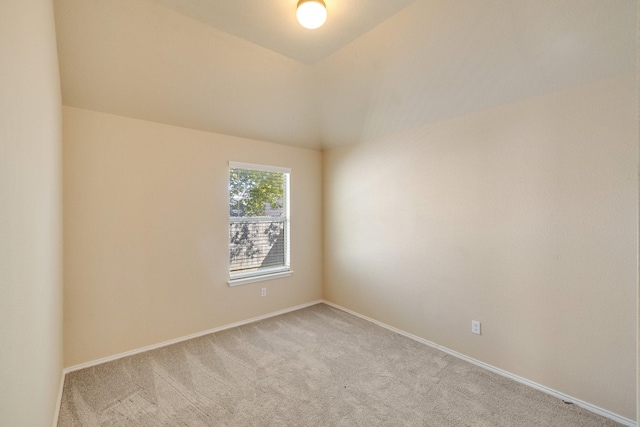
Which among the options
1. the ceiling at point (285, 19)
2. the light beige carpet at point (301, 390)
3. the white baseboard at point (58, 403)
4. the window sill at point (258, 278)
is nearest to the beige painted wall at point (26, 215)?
the white baseboard at point (58, 403)

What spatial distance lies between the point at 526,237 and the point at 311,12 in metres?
2.41

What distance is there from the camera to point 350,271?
3.99 meters

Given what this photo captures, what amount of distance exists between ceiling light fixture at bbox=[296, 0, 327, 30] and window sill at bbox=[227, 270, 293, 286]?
284 centimetres

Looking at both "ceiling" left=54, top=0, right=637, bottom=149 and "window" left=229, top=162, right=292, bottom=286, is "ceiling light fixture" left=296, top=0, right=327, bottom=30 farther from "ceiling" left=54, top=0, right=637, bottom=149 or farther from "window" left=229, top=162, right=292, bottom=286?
"window" left=229, top=162, right=292, bottom=286

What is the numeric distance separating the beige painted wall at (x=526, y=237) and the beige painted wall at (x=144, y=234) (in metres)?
1.92

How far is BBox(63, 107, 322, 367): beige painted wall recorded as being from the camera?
2580mm

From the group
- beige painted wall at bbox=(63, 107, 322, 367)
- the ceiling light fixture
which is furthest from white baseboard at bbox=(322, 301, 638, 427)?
the ceiling light fixture

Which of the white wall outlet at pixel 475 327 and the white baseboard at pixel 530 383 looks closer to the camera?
the white baseboard at pixel 530 383

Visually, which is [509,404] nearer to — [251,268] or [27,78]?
[251,268]

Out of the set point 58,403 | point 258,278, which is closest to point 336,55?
point 258,278

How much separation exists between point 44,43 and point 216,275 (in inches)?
98.6

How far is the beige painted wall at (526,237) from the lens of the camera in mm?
1975

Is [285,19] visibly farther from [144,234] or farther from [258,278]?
[258,278]

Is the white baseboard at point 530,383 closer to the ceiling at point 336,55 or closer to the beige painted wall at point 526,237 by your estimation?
the beige painted wall at point 526,237
